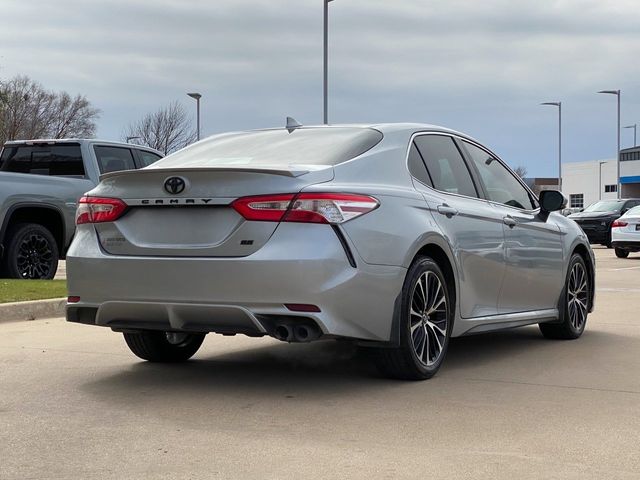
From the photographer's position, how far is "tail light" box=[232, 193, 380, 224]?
5.23 m

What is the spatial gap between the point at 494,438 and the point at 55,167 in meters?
9.83

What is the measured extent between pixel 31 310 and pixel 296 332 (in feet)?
16.5

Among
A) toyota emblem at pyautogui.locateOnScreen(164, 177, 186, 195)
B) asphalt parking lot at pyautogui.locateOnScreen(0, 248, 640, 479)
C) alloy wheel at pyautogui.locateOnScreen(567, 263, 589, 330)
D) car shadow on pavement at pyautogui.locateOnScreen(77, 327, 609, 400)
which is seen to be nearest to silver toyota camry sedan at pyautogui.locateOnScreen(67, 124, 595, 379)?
toyota emblem at pyautogui.locateOnScreen(164, 177, 186, 195)

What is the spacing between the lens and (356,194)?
5426 millimetres

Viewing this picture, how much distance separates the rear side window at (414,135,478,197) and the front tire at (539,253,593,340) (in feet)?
5.48

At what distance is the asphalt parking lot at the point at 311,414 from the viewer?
13.3 feet

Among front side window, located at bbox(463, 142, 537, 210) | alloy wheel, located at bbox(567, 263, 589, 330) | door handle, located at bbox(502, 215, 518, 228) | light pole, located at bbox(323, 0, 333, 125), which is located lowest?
alloy wheel, located at bbox(567, 263, 589, 330)

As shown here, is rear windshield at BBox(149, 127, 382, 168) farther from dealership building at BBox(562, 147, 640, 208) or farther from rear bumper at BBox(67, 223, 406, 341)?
dealership building at BBox(562, 147, 640, 208)

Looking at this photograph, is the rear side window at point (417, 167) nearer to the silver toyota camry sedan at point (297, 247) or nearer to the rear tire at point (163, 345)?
the silver toyota camry sedan at point (297, 247)

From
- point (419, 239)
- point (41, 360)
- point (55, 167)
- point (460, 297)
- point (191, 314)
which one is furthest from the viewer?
point (55, 167)

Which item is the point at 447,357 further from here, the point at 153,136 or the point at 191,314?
the point at 153,136

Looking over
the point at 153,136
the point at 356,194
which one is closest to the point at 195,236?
the point at 356,194

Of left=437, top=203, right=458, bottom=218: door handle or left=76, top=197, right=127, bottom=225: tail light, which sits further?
left=437, top=203, right=458, bottom=218: door handle

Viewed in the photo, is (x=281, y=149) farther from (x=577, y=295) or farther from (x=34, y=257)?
(x=34, y=257)
